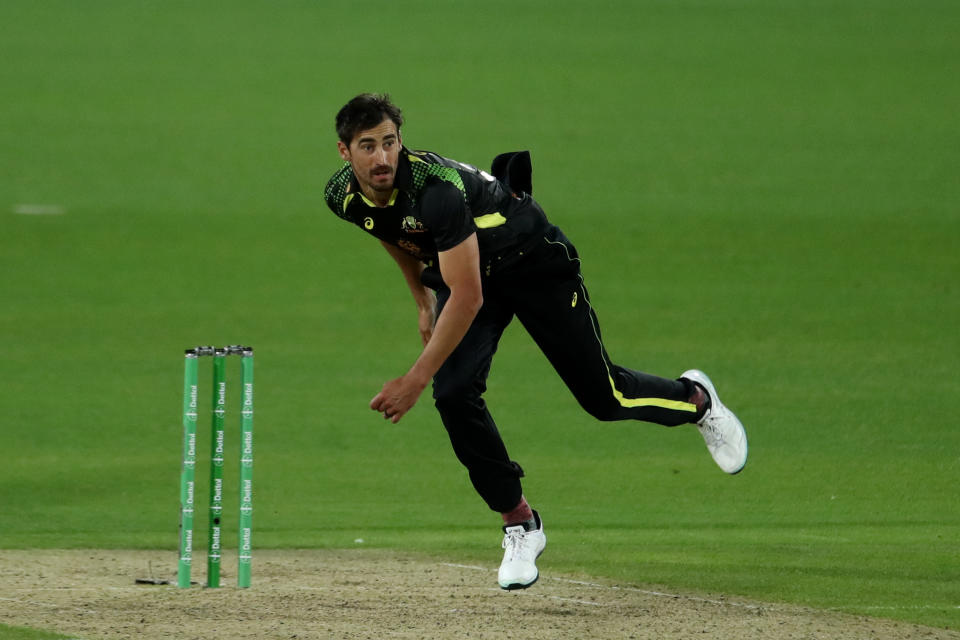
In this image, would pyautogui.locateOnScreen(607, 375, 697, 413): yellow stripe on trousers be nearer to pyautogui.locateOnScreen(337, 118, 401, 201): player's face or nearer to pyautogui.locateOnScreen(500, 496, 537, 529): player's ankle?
pyautogui.locateOnScreen(500, 496, 537, 529): player's ankle

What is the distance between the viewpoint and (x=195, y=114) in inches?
863

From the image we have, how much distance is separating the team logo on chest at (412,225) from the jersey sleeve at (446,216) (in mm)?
106

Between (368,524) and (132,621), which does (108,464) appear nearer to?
(368,524)

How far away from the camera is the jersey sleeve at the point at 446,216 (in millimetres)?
5387

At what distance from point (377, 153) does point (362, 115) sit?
143 millimetres

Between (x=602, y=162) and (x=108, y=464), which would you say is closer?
(x=108, y=464)

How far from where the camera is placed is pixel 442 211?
17.7 ft

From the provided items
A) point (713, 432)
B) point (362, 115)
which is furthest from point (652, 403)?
point (362, 115)

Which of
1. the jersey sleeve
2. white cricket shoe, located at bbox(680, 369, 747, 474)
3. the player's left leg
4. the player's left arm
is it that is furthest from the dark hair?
white cricket shoe, located at bbox(680, 369, 747, 474)

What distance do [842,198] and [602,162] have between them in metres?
3.18

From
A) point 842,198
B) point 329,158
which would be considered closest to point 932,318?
point 842,198

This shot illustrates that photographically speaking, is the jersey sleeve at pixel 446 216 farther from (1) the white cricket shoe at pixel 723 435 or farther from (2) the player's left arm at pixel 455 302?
(1) the white cricket shoe at pixel 723 435

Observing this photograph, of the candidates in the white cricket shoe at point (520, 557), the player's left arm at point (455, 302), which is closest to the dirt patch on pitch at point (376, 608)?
the white cricket shoe at point (520, 557)

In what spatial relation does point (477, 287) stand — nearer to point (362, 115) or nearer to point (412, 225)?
point (412, 225)
